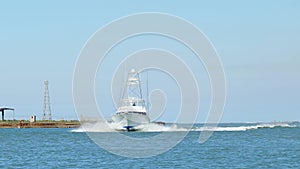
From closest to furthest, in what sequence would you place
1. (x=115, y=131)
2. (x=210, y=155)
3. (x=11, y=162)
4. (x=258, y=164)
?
(x=258, y=164), (x=11, y=162), (x=210, y=155), (x=115, y=131)

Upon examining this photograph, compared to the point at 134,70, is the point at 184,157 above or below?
below

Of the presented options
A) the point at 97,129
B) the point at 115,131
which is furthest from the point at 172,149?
the point at 97,129

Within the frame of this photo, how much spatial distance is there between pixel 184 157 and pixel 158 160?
5087 millimetres

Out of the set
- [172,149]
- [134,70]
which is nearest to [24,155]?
[172,149]

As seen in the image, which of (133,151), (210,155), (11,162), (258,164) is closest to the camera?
(258,164)

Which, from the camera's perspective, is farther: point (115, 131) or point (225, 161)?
point (115, 131)

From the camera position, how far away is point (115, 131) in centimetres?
14488

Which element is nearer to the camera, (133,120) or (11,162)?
(11,162)

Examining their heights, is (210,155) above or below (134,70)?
below

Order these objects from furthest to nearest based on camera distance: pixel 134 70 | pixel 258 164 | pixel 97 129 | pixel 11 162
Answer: pixel 97 129 < pixel 134 70 < pixel 11 162 < pixel 258 164

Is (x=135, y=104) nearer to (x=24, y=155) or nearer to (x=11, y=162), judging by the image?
(x=24, y=155)

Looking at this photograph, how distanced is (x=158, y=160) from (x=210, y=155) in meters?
10.0

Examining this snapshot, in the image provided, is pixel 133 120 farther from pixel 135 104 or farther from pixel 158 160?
pixel 158 160

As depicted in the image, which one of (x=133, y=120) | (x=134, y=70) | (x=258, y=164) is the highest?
(x=134, y=70)
